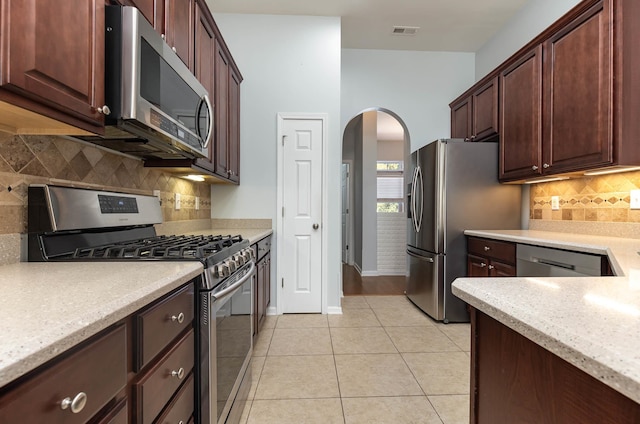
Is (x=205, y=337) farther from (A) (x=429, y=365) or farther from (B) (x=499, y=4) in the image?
(B) (x=499, y=4)

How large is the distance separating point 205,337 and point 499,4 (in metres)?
3.81

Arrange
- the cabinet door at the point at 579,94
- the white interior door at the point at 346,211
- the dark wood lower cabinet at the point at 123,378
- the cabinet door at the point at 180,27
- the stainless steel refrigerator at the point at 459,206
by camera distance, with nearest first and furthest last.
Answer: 1. the dark wood lower cabinet at the point at 123,378
2. the cabinet door at the point at 180,27
3. the cabinet door at the point at 579,94
4. the stainless steel refrigerator at the point at 459,206
5. the white interior door at the point at 346,211

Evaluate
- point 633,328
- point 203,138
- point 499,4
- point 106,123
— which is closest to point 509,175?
point 499,4

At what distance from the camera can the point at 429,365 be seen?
87.0 inches

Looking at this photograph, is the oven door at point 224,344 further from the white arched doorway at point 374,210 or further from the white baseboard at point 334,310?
the white arched doorway at point 374,210

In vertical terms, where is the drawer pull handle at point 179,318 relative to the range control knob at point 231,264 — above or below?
below

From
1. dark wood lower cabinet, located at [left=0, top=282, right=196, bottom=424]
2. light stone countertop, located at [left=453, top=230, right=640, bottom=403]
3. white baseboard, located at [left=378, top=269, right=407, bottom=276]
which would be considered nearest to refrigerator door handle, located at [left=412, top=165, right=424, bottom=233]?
white baseboard, located at [left=378, top=269, right=407, bottom=276]

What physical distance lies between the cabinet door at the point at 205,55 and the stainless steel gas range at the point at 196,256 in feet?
2.34

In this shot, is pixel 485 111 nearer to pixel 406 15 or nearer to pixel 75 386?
pixel 406 15

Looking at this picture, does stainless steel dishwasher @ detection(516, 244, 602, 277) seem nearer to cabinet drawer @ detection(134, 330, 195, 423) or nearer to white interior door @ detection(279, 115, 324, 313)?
white interior door @ detection(279, 115, 324, 313)

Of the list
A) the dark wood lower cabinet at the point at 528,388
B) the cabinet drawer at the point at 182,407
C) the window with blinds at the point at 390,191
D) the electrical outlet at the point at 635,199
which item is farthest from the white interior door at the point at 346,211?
the dark wood lower cabinet at the point at 528,388

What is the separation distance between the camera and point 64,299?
688mm

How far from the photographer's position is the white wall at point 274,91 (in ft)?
10.8

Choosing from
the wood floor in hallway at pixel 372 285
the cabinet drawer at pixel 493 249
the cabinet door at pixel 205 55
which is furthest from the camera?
the wood floor in hallway at pixel 372 285
